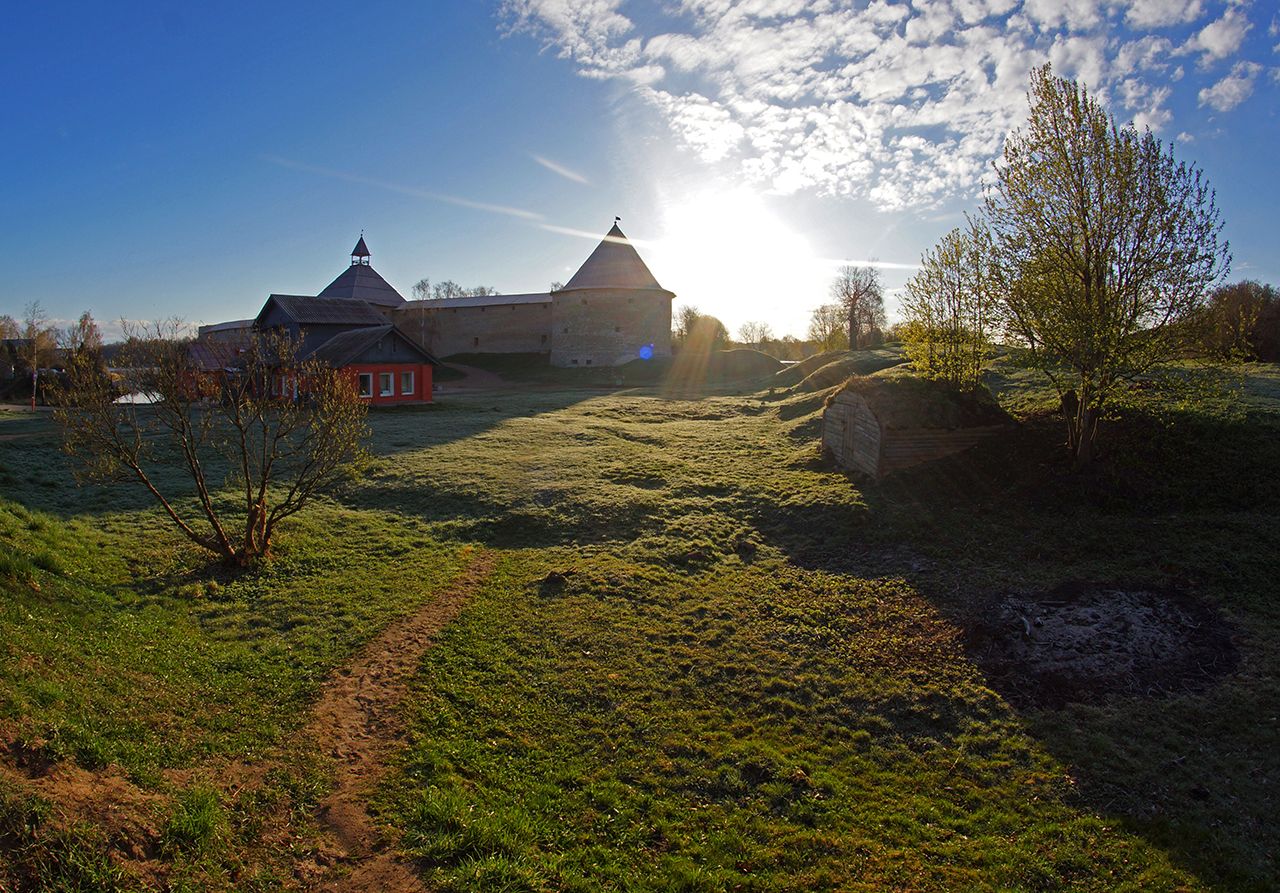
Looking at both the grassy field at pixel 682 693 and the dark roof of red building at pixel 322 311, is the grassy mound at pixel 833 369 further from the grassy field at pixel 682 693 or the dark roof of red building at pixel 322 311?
the dark roof of red building at pixel 322 311

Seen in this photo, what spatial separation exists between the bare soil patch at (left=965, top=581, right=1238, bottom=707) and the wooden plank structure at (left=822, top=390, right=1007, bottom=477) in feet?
14.7

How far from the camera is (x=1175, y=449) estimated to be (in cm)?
1034

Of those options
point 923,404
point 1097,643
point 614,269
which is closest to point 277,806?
point 1097,643

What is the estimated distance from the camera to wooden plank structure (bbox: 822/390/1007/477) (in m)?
11.7

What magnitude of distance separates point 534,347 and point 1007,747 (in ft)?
152

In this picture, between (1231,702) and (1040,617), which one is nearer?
(1231,702)

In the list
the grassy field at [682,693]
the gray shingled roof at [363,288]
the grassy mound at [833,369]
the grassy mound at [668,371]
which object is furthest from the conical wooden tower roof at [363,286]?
the grassy field at [682,693]

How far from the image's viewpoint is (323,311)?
1237 inches

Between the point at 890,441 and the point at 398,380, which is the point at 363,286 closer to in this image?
the point at 398,380

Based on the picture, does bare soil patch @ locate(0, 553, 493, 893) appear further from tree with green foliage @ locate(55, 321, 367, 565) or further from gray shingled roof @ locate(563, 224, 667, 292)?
gray shingled roof @ locate(563, 224, 667, 292)

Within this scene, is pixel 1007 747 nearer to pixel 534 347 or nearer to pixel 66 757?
pixel 66 757

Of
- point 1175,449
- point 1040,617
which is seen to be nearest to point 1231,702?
point 1040,617

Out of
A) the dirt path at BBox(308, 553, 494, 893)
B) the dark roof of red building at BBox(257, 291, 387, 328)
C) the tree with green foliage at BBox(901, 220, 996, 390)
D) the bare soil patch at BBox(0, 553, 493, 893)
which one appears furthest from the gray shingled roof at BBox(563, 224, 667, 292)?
the bare soil patch at BBox(0, 553, 493, 893)

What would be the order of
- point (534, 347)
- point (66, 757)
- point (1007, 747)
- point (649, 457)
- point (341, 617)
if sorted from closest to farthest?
point (66, 757), point (1007, 747), point (341, 617), point (649, 457), point (534, 347)
